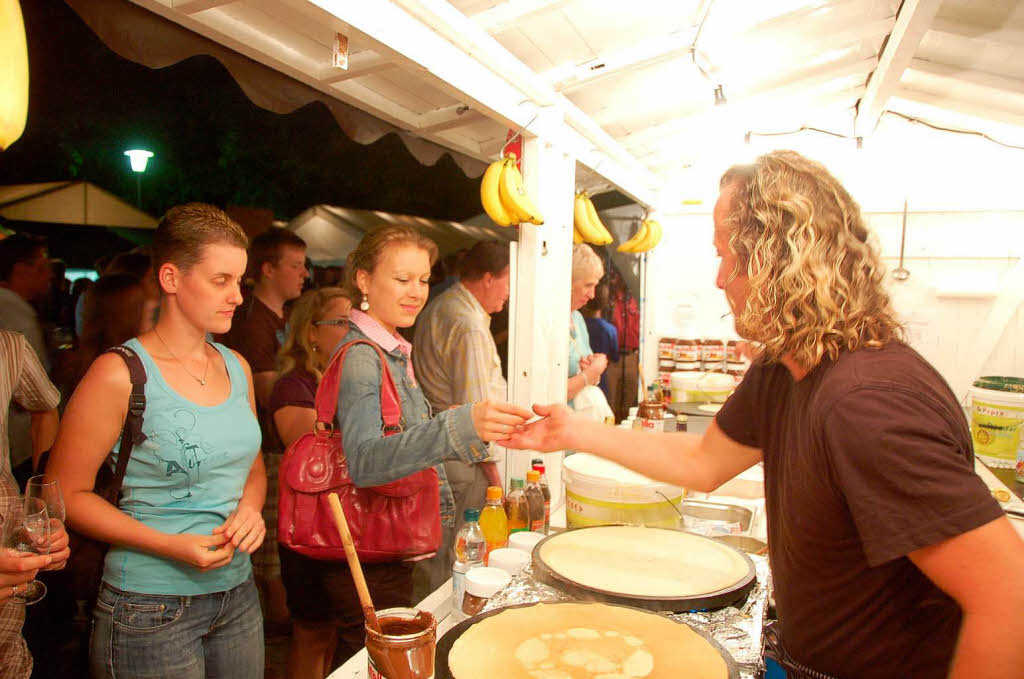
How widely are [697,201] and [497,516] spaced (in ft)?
14.3

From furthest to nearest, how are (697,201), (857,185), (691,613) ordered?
(697,201)
(857,185)
(691,613)

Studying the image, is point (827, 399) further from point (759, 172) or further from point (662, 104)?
point (662, 104)

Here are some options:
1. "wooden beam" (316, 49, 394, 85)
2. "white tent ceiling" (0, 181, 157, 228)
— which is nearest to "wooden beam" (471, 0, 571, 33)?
"wooden beam" (316, 49, 394, 85)

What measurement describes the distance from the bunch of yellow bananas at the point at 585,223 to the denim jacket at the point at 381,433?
1935mm

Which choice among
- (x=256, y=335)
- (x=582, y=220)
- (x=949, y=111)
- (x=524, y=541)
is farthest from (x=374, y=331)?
(x=949, y=111)

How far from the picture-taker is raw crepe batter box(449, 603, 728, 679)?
1.12 metres

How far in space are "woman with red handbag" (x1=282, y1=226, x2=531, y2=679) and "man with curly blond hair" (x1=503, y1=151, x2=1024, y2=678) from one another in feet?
2.74

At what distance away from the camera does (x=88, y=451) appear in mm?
1566

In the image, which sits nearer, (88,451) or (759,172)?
(759,172)

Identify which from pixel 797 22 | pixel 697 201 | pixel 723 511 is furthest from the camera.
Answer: pixel 697 201

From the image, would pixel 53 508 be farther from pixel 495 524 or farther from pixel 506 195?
pixel 506 195

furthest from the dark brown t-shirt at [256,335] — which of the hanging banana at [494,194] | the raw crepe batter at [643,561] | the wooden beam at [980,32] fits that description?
the wooden beam at [980,32]

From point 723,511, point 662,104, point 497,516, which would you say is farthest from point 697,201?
point 497,516

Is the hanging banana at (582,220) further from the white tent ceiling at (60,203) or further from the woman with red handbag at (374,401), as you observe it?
the white tent ceiling at (60,203)
